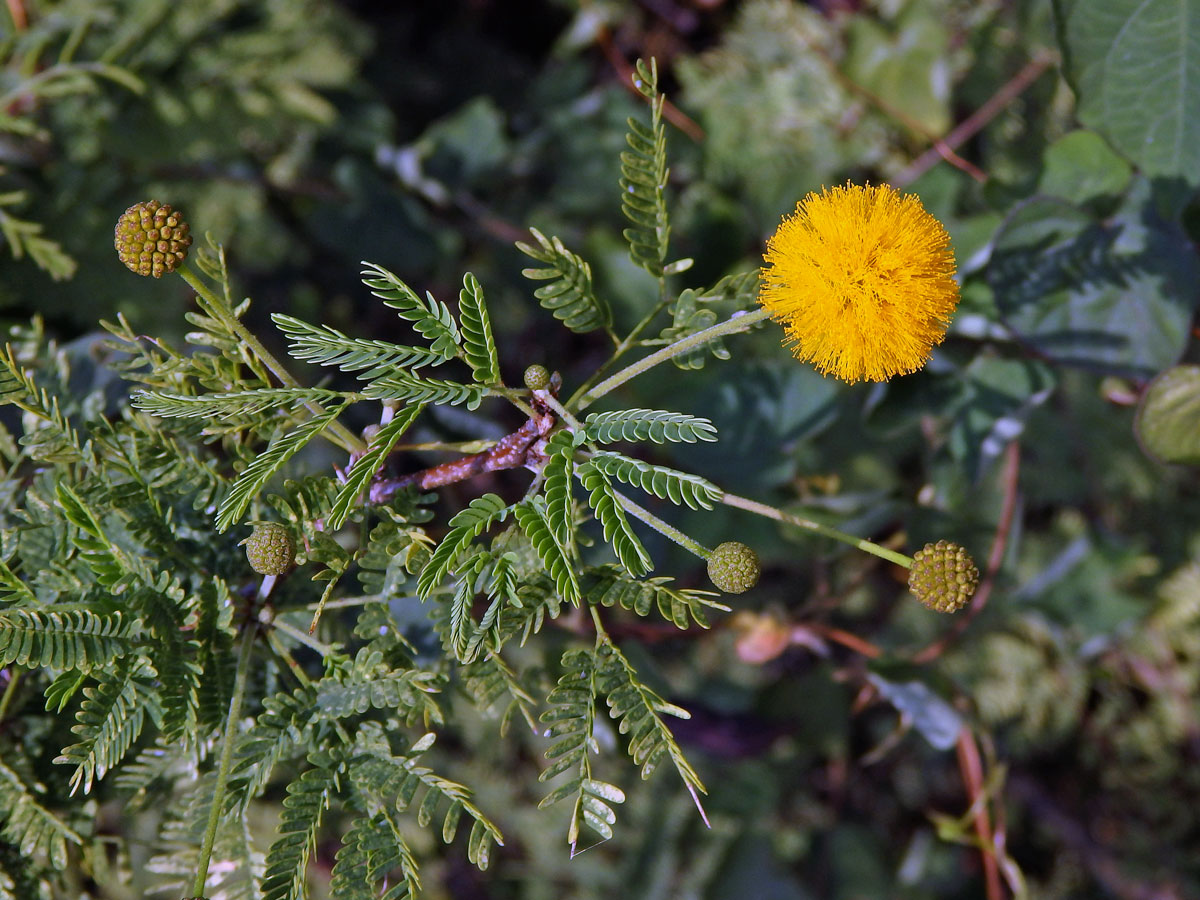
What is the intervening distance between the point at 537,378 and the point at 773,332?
1.08m

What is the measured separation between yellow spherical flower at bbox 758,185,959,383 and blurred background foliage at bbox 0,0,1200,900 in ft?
1.93

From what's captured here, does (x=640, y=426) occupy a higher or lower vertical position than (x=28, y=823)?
higher

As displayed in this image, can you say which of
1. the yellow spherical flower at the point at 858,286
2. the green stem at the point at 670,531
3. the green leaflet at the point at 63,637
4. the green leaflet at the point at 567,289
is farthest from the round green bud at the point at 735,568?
the green leaflet at the point at 63,637

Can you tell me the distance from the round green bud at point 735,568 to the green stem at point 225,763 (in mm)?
563

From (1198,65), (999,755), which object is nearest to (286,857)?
(1198,65)

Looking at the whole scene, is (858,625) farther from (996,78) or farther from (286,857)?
(286,857)

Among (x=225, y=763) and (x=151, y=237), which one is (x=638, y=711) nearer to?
(x=225, y=763)

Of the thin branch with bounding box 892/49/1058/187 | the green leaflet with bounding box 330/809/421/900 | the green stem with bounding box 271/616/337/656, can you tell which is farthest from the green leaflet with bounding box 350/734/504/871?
the thin branch with bounding box 892/49/1058/187

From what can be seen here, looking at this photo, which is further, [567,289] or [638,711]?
[567,289]

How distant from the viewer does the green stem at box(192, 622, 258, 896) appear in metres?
0.90

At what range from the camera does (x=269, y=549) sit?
895 mm

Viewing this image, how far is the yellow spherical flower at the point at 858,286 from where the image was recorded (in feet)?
3.05

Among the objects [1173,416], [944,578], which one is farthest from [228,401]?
[1173,416]

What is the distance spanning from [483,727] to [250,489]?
147 cm
